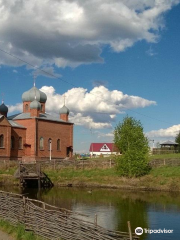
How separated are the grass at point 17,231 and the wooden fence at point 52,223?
0.82 ft

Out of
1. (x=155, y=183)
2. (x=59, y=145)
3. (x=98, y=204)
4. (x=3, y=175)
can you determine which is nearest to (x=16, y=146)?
(x=59, y=145)

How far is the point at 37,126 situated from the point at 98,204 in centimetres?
2826

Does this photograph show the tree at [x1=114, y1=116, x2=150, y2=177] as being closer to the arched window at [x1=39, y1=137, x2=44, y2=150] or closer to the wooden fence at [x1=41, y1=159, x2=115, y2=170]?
the wooden fence at [x1=41, y1=159, x2=115, y2=170]

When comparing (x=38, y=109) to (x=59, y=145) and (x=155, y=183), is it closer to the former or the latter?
(x=59, y=145)

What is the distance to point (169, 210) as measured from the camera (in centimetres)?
2341

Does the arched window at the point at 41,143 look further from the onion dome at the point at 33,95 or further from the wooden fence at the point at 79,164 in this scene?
the wooden fence at the point at 79,164

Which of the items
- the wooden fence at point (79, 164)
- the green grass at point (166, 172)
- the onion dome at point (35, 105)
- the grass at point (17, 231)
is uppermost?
the onion dome at point (35, 105)

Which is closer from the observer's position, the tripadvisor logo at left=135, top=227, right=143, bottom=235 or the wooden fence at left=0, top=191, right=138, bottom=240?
the wooden fence at left=0, top=191, right=138, bottom=240

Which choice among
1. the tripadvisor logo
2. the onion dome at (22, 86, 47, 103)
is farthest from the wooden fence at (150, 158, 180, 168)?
the tripadvisor logo

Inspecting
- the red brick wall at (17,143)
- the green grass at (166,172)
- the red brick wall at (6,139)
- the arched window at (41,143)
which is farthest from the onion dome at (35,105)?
the green grass at (166,172)

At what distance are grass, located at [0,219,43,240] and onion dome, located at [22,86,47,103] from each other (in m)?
44.2

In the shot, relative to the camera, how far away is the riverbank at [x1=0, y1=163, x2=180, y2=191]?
35603mm

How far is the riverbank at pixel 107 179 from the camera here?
117 feet

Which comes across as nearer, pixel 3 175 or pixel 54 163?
pixel 3 175
